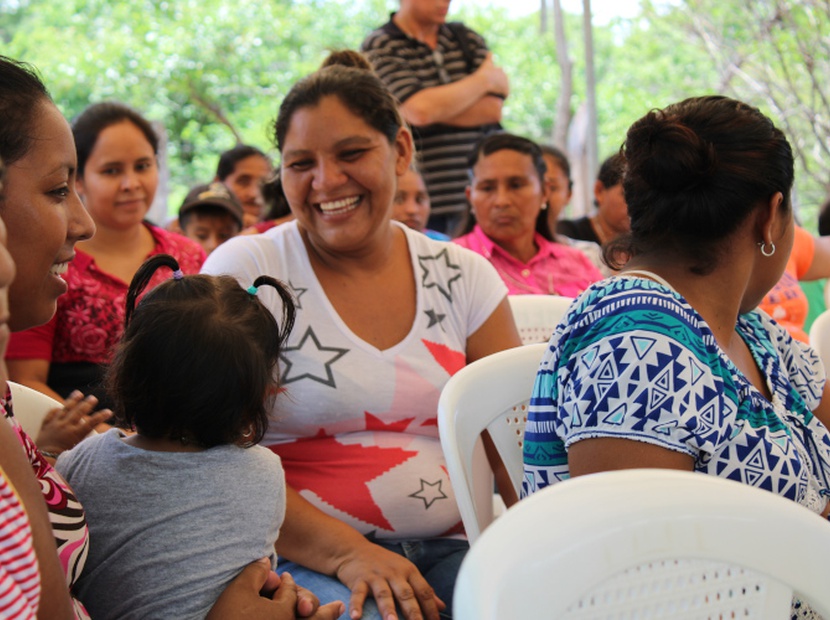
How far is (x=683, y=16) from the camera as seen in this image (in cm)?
630

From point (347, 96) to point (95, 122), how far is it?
1.19 metres

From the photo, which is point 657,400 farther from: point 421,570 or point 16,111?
point 16,111

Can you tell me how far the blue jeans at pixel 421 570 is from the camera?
1.50 m

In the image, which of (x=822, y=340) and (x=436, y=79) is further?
(x=436, y=79)

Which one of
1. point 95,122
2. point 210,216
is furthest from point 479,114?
point 95,122

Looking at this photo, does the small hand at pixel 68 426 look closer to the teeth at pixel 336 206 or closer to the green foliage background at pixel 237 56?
the teeth at pixel 336 206

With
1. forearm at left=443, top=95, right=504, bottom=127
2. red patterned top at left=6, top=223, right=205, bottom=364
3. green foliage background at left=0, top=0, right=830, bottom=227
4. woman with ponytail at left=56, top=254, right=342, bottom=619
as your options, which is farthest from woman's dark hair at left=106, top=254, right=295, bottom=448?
green foliage background at left=0, top=0, right=830, bottom=227

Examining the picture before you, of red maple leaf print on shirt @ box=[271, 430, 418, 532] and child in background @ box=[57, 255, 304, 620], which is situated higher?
child in background @ box=[57, 255, 304, 620]

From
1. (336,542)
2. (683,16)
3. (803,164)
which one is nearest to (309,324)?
(336,542)

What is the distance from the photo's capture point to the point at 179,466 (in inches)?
50.0

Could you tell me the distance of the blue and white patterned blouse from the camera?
124 cm

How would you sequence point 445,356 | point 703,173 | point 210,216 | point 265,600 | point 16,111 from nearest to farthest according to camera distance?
point 16,111 < point 265,600 < point 703,173 < point 445,356 < point 210,216

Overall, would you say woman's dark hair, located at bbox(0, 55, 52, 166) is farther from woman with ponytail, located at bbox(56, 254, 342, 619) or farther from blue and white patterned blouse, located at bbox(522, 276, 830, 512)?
blue and white patterned blouse, located at bbox(522, 276, 830, 512)

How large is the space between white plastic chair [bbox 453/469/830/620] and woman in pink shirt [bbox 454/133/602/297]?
2.37 meters
